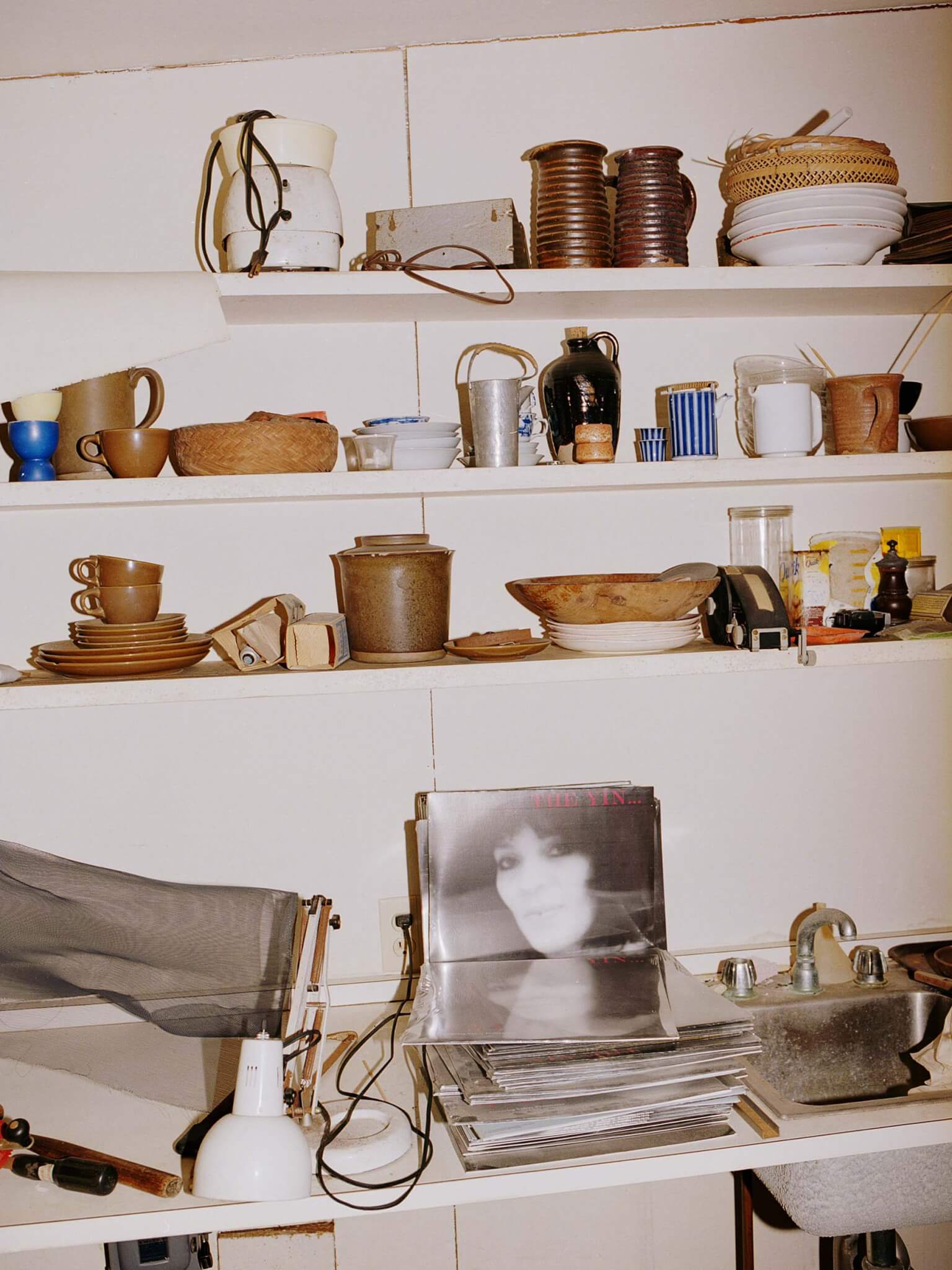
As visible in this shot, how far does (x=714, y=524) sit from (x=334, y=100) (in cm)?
96

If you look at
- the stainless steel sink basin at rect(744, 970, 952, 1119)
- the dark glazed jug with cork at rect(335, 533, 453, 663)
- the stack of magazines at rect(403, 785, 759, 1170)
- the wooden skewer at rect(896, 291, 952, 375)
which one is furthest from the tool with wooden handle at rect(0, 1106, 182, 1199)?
the wooden skewer at rect(896, 291, 952, 375)

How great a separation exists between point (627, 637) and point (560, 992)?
54cm

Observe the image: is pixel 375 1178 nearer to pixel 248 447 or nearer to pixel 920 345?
pixel 248 447

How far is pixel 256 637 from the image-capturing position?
1.47 metres

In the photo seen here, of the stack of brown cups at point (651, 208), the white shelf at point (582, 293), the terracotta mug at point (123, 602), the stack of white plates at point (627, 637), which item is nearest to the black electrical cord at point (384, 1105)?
the stack of white plates at point (627, 637)

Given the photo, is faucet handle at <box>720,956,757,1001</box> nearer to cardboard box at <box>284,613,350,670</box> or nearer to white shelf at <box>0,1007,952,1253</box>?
white shelf at <box>0,1007,952,1253</box>

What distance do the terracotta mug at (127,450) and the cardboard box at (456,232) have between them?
17.8 inches

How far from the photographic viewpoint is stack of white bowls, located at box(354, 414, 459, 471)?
4.87ft

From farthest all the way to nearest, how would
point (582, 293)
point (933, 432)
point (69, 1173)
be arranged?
point (933, 432) → point (582, 293) → point (69, 1173)

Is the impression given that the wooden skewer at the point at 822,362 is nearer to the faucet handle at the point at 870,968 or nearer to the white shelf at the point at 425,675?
the white shelf at the point at 425,675

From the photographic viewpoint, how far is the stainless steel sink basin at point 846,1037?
5.36 ft

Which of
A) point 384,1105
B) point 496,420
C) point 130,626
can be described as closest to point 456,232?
point 496,420

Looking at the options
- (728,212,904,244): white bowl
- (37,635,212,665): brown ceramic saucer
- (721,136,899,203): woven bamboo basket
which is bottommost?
(37,635,212,665): brown ceramic saucer

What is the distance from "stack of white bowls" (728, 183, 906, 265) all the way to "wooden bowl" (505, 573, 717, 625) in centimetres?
51
